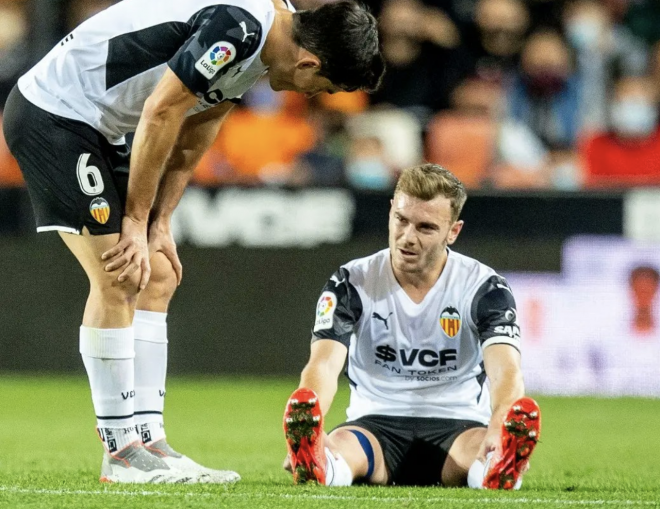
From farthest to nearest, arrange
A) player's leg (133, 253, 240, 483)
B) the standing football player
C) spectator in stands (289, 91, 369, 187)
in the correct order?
1. spectator in stands (289, 91, 369, 187)
2. player's leg (133, 253, 240, 483)
3. the standing football player

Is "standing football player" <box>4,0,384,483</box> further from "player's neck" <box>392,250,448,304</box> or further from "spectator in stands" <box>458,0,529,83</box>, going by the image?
"spectator in stands" <box>458,0,529,83</box>

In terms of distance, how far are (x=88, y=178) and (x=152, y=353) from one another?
30.3 inches

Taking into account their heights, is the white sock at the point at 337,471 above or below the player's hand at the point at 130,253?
below

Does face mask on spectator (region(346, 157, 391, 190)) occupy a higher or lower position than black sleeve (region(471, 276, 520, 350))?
higher

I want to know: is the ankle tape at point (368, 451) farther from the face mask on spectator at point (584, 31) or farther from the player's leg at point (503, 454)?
the face mask on spectator at point (584, 31)

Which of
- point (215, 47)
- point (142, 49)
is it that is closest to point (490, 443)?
point (215, 47)

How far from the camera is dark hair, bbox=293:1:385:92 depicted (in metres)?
4.32

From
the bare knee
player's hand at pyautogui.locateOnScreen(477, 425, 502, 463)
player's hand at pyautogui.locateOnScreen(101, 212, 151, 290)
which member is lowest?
player's hand at pyautogui.locateOnScreen(477, 425, 502, 463)

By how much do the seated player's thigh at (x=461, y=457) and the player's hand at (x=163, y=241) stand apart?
4.09 feet

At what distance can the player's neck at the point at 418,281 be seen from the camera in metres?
4.88

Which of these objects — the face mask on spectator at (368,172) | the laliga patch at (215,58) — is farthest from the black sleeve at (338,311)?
the face mask on spectator at (368,172)

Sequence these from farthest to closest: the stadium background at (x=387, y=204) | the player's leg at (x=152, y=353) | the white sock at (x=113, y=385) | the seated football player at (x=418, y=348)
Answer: the stadium background at (x=387, y=204)
the player's leg at (x=152, y=353)
the seated football player at (x=418, y=348)
the white sock at (x=113, y=385)

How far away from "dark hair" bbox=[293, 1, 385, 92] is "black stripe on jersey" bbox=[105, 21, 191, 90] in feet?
1.40

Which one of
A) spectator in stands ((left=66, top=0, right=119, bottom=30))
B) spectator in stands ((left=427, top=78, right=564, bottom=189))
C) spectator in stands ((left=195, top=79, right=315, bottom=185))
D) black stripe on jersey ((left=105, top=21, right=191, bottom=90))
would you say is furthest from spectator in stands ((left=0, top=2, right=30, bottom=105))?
black stripe on jersey ((left=105, top=21, right=191, bottom=90))
